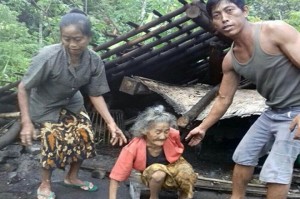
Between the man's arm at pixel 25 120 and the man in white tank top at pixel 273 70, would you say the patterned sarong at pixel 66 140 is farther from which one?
the man in white tank top at pixel 273 70

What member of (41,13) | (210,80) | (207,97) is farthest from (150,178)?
(41,13)

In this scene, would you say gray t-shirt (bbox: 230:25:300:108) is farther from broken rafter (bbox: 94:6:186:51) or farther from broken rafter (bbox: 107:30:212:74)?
broken rafter (bbox: 107:30:212:74)

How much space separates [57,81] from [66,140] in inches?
24.5

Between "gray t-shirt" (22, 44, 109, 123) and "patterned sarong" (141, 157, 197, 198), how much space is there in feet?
3.25

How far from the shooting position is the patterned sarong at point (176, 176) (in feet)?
12.6

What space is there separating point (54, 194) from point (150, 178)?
3.70ft

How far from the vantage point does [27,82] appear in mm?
3635

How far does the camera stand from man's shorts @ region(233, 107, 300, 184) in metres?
3.19

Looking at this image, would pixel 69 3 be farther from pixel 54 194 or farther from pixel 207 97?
pixel 54 194

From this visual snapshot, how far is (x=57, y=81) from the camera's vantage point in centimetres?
384

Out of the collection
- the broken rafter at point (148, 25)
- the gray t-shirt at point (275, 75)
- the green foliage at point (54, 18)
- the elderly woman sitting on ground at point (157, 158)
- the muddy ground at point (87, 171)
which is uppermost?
the green foliage at point (54, 18)

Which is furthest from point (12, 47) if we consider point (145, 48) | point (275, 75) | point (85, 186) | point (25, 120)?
point (275, 75)

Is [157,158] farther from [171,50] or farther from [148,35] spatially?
[171,50]

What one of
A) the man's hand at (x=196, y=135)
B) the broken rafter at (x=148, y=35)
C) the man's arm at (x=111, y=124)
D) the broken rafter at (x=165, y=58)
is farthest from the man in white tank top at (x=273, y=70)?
the broken rafter at (x=165, y=58)
